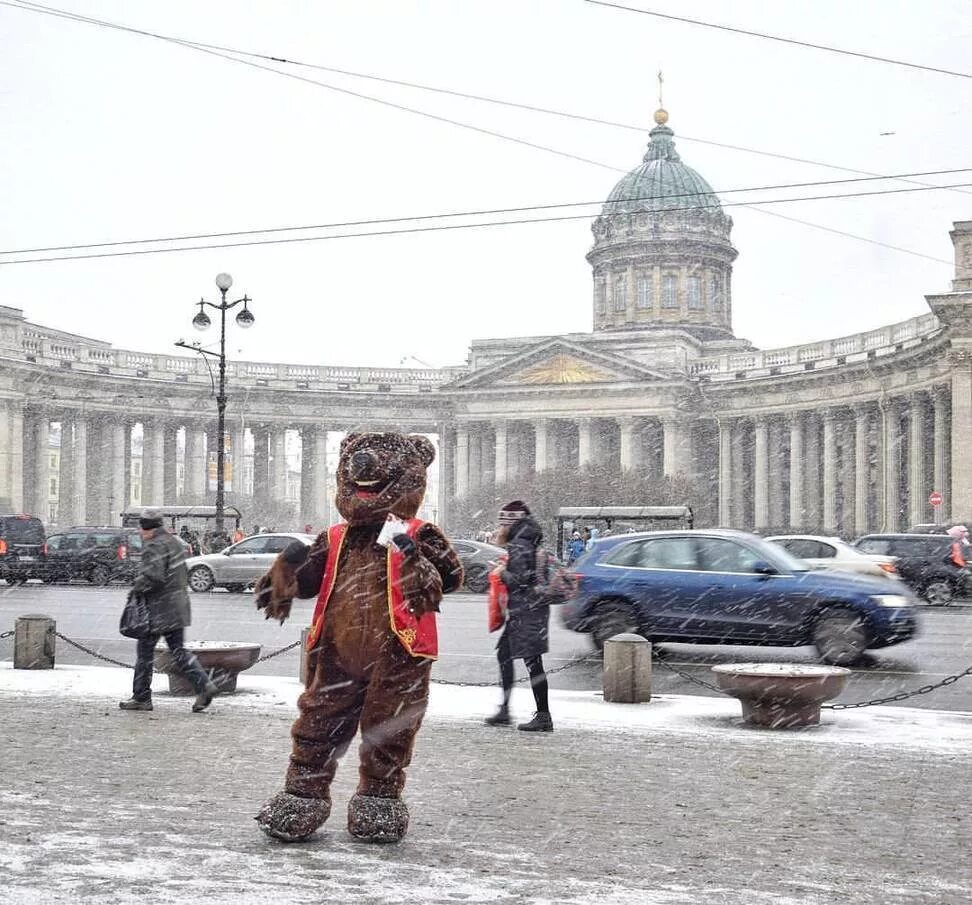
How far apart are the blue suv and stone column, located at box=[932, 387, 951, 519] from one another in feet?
154

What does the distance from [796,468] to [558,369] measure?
52.7 feet

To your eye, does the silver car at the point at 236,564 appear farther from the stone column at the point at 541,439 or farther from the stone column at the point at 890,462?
the stone column at the point at 541,439

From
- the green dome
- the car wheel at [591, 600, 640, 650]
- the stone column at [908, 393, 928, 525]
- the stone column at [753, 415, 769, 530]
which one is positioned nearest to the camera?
the car wheel at [591, 600, 640, 650]

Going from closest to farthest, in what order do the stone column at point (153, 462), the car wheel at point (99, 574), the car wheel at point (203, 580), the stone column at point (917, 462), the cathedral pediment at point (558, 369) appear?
the car wheel at point (203, 580)
the car wheel at point (99, 574)
the stone column at point (917, 462)
the stone column at point (153, 462)
the cathedral pediment at point (558, 369)

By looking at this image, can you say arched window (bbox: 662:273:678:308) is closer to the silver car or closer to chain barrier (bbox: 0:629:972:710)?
the silver car

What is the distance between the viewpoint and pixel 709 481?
8494 centimetres

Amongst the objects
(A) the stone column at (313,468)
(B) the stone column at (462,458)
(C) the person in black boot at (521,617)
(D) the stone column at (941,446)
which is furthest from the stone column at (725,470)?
(C) the person in black boot at (521,617)

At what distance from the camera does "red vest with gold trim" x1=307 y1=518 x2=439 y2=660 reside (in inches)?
253

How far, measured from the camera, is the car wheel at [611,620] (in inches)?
617

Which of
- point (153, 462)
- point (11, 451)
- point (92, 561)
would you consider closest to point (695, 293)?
point (153, 462)

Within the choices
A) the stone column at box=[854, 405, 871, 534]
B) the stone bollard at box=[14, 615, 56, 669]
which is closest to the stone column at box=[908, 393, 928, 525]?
the stone column at box=[854, 405, 871, 534]

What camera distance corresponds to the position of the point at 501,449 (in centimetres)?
8412

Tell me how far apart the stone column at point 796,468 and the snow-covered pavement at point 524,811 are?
214ft

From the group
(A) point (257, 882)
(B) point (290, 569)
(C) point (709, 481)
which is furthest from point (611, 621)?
(C) point (709, 481)
